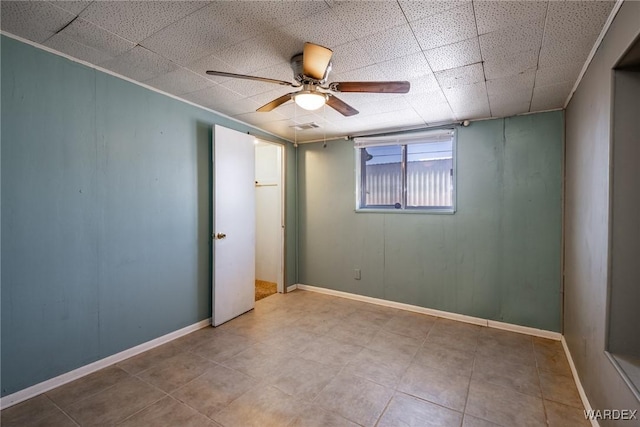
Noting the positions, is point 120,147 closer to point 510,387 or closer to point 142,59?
point 142,59

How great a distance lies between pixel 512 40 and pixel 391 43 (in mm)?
746

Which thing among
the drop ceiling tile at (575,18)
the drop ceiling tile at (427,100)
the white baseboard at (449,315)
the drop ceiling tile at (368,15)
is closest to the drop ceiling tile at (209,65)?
the drop ceiling tile at (368,15)

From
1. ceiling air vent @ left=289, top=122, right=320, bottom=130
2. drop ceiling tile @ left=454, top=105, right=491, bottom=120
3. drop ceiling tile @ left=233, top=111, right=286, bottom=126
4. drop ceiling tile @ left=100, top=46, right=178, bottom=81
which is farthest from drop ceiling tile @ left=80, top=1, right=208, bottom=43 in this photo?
drop ceiling tile @ left=454, top=105, right=491, bottom=120

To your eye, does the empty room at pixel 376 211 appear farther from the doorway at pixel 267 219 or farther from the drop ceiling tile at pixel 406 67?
the doorway at pixel 267 219

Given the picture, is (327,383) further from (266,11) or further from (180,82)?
(180,82)

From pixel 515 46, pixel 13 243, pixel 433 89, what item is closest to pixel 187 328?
pixel 13 243

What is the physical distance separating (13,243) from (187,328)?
1.65 m

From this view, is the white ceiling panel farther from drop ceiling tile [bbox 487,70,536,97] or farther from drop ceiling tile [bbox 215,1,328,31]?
drop ceiling tile [bbox 487,70,536,97]

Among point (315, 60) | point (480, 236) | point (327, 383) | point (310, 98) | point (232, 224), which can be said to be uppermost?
point (315, 60)

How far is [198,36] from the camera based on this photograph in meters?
1.81

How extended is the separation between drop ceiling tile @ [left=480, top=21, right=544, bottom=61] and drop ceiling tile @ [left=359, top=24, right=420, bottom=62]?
43 cm

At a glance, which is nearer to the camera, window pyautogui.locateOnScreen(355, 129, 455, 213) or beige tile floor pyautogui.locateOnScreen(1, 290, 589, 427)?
beige tile floor pyautogui.locateOnScreen(1, 290, 589, 427)

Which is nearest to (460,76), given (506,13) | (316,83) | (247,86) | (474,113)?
(506,13)

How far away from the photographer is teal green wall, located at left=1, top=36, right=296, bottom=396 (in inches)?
75.4
